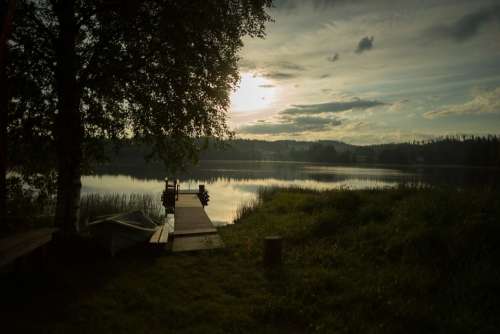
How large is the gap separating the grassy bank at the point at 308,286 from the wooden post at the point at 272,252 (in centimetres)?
30

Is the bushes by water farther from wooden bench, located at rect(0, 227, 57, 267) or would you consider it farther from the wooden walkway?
wooden bench, located at rect(0, 227, 57, 267)

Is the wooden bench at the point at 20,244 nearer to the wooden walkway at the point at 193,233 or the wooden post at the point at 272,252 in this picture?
the wooden walkway at the point at 193,233

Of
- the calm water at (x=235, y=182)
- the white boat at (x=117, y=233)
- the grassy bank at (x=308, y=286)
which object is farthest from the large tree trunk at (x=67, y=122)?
the calm water at (x=235, y=182)

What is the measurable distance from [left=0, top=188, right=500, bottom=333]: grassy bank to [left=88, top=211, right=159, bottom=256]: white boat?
400mm

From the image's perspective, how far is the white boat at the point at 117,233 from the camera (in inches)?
352

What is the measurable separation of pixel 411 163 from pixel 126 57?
507 feet

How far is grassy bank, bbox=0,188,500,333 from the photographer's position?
535 cm

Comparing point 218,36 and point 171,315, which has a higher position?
point 218,36

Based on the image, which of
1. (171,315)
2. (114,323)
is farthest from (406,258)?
(114,323)

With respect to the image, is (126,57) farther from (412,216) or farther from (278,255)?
(412,216)

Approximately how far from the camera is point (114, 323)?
532 centimetres

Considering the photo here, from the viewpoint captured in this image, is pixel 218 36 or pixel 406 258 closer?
pixel 406 258

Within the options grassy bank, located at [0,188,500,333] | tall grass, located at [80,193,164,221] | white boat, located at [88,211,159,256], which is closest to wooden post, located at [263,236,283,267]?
grassy bank, located at [0,188,500,333]

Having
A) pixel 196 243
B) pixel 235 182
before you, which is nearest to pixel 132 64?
pixel 196 243
